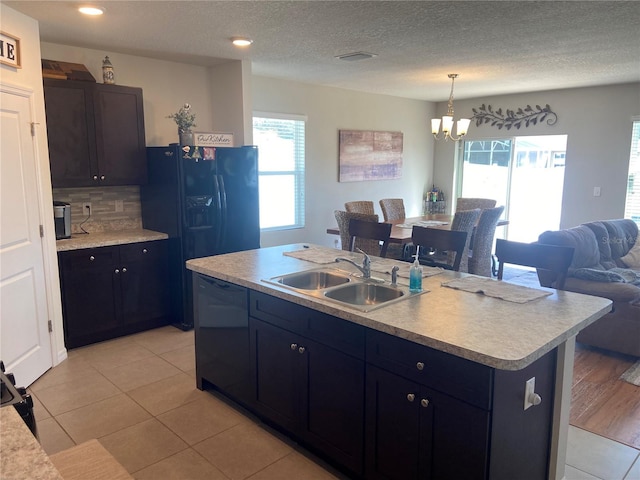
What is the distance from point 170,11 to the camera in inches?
120

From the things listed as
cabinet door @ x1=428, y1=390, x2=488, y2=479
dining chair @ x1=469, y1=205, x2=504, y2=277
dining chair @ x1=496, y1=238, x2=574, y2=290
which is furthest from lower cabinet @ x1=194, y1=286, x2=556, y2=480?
dining chair @ x1=469, y1=205, x2=504, y2=277

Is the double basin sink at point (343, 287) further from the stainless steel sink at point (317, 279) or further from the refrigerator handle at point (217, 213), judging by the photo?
the refrigerator handle at point (217, 213)

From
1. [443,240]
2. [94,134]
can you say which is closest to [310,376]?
[443,240]

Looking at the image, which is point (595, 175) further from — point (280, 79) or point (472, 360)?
point (472, 360)

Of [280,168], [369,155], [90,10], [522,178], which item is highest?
[90,10]

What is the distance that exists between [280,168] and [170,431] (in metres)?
3.79

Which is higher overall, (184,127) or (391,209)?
(184,127)

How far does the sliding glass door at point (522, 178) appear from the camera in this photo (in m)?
7.32

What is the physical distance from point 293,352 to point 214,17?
2.28 m

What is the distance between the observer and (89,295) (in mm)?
3881

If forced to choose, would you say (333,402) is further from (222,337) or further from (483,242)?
(483,242)

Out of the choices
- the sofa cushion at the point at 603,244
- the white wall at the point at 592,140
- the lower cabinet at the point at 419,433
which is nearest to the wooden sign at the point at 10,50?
the lower cabinet at the point at 419,433

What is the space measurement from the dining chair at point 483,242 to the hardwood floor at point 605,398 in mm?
1232

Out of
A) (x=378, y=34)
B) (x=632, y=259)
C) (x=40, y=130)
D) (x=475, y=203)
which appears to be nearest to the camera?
(x=40, y=130)
